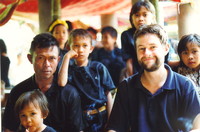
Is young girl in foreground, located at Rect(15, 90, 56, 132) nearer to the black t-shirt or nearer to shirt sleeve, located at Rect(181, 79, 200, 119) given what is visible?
shirt sleeve, located at Rect(181, 79, 200, 119)

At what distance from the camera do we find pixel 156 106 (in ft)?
5.60

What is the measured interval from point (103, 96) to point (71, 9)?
14.2 ft

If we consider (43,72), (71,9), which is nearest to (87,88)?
(43,72)

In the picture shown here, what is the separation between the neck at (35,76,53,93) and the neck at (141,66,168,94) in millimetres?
801

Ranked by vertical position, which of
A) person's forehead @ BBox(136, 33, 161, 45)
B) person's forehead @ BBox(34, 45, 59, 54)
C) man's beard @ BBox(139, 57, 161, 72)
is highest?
person's forehead @ BBox(136, 33, 161, 45)

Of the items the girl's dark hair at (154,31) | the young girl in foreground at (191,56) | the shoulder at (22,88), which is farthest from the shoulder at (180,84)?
the shoulder at (22,88)

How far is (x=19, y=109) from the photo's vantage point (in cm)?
198

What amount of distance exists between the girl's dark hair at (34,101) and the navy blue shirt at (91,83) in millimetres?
506

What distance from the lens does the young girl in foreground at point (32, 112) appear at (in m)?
1.94

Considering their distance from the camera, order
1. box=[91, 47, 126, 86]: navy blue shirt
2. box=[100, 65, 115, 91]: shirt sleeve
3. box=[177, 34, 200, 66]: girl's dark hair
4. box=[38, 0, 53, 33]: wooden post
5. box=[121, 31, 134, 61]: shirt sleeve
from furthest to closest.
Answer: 1. box=[38, 0, 53, 33]: wooden post
2. box=[91, 47, 126, 86]: navy blue shirt
3. box=[121, 31, 134, 61]: shirt sleeve
4. box=[100, 65, 115, 91]: shirt sleeve
5. box=[177, 34, 200, 66]: girl's dark hair

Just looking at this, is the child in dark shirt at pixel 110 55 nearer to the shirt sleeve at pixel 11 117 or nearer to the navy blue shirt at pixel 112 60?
the navy blue shirt at pixel 112 60

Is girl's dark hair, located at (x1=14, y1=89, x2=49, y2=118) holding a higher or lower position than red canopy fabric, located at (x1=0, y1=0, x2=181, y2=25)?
lower

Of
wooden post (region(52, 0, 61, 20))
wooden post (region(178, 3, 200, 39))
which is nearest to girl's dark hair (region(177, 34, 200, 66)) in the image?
wooden post (region(178, 3, 200, 39))

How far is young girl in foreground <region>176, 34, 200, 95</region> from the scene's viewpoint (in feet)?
7.54
